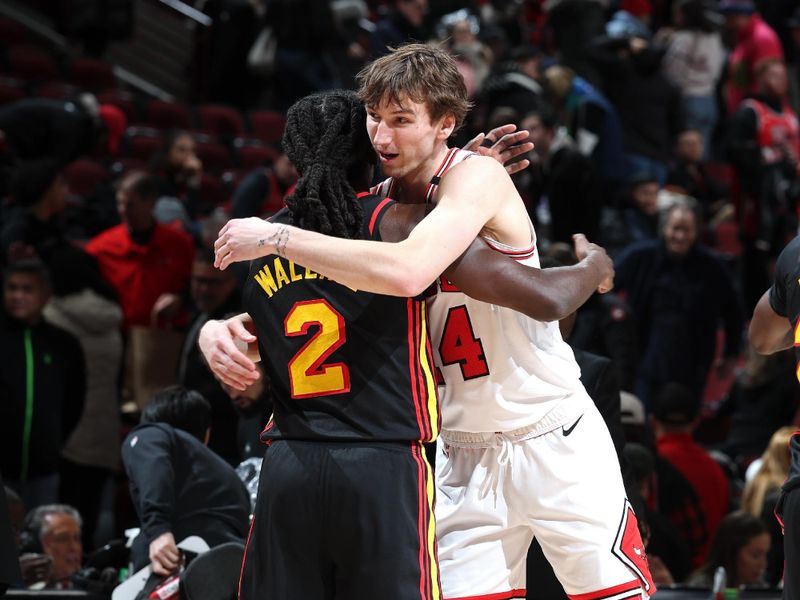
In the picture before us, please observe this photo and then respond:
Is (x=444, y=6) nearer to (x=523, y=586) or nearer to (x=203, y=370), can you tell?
(x=203, y=370)

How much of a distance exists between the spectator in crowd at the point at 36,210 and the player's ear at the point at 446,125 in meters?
4.91

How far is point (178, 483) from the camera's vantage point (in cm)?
528

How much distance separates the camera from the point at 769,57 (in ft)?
41.0

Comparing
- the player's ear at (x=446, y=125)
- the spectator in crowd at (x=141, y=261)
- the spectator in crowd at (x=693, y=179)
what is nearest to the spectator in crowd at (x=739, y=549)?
the player's ear at (x=446, y=125)

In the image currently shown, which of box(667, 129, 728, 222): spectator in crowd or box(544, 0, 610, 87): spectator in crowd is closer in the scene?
box(667, 129, 728, 222): spectator in crowd

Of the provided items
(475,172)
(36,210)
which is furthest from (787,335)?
(36,210)

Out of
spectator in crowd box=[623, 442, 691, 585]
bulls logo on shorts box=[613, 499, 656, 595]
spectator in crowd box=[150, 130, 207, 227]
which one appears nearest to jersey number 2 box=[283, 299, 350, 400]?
bulls logo on shorts box=[613, 499, 656, 595]

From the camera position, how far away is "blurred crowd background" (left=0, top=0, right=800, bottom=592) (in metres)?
7.38

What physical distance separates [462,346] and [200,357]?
3334 millimetres

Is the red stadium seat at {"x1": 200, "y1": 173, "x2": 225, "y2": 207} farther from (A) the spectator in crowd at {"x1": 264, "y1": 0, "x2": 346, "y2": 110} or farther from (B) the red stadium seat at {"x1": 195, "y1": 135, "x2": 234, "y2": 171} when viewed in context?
(A) the spectator in crowd at {"x1": 264, "y1": 0, "x2": 346, "y2": 110}

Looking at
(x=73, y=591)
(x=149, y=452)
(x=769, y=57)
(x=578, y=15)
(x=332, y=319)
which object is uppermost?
(x=578, y=15)

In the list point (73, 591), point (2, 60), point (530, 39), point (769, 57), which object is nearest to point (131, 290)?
point (73, 591)

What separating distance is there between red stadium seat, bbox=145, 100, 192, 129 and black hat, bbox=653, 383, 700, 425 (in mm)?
6086

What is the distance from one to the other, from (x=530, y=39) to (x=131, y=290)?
9179 mm
